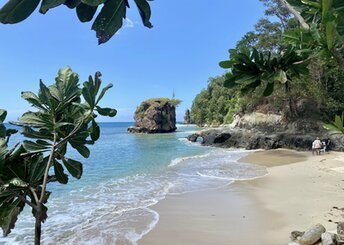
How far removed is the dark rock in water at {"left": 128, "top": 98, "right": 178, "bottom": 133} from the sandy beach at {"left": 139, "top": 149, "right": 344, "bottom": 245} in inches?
1937

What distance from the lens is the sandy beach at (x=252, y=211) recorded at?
640 cm

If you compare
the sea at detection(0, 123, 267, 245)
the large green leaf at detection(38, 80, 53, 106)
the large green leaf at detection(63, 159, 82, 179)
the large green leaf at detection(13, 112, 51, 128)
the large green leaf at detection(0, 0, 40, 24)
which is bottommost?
the sea at detection(0, 123, 267, 245)

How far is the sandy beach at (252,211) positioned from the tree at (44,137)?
4.68 m

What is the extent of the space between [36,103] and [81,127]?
0.33 meters

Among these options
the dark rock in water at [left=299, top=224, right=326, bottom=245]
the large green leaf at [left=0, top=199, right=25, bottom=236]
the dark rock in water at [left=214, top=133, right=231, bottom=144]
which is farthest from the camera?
the dark rock in water at [left=214, top=133, right=231, bottom=144]

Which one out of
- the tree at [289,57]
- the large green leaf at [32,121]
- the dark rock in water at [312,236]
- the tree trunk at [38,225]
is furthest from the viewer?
the dark rock in water at [312,236]

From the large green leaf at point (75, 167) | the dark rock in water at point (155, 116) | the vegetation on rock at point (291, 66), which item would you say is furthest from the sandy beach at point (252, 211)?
the dark rock in water at point (155, 116)

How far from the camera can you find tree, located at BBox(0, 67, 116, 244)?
6.00 feet

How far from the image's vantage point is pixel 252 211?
8047 millimetres

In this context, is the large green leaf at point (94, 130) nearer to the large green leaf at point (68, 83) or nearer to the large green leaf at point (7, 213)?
the large green leaf at point (68, 83)

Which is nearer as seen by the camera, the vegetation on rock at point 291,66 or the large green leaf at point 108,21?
the large green leaf at point 108,21

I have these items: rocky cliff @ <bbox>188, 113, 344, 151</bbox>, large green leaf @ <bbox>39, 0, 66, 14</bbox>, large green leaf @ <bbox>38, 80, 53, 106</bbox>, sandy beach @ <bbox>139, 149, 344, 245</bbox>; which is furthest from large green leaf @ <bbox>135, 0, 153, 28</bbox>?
rocky cliff @ <bbox>188, 113, 344, 151</bbox>

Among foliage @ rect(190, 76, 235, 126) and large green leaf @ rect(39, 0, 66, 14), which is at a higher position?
foliage @ rect(190, 76, 235, 126)

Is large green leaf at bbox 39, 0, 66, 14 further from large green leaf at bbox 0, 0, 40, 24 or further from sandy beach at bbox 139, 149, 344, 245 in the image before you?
sandy beach at bbox 139, 149, 344, 245
